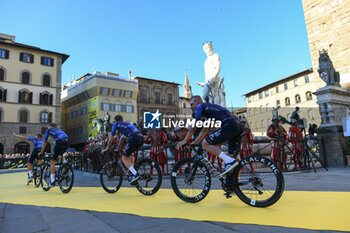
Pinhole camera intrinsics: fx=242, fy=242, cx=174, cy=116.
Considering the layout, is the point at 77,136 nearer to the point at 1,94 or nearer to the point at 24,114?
the point at 24,114

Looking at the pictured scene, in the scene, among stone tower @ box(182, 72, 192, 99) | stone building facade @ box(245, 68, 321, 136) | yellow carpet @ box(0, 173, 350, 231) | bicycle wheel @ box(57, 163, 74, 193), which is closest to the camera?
yellow carpet @ box(0, 173, 350, 231)

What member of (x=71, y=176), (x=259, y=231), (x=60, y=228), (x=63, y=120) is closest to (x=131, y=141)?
(x=71, y=176)

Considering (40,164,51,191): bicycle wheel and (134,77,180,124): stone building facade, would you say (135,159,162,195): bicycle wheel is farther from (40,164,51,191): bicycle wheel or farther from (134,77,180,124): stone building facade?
(134,77,180,124): stone building facade

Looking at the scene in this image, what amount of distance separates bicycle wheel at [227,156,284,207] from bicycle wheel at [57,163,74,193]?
13.5 ft

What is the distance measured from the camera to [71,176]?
Result: 19.6 ft

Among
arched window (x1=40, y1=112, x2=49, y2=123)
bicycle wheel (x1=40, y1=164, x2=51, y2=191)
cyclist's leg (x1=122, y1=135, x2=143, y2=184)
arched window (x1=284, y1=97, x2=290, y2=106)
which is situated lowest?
bicycle wheel (x1=40, y1=164, x2=51, y2=191)

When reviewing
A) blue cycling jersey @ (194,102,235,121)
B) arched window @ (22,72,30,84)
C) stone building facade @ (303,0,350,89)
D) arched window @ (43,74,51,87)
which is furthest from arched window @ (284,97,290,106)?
blue cycling jersey @ (194,102,235,121)

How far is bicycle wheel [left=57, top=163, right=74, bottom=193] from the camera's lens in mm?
5965

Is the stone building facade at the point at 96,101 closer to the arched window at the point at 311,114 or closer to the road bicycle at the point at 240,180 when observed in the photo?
the arched window at the point at 311,114

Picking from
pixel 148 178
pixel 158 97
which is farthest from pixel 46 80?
pixel 148 178

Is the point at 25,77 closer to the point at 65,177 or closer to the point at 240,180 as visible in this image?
the point at 65,177

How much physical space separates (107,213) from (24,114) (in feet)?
132

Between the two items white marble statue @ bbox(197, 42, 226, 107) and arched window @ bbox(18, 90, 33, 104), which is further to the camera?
arched window @ bbox(18, 90, 33, 104)

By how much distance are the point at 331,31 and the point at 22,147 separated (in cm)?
4002
